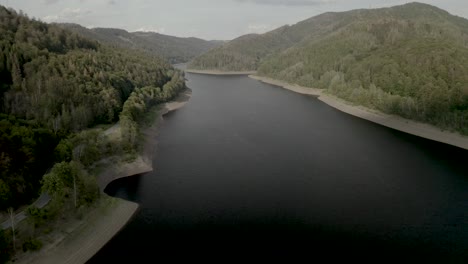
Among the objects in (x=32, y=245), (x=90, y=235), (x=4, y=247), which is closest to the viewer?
(x=4, y=247)

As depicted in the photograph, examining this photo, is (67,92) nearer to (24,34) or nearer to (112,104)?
(112,104)

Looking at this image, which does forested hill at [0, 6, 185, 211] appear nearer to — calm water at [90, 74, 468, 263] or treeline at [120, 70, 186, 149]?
treeline at [120, 70, 186, 149]

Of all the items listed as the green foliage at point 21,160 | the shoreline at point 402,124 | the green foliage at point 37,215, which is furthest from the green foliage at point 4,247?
the shoreline at point 402,124

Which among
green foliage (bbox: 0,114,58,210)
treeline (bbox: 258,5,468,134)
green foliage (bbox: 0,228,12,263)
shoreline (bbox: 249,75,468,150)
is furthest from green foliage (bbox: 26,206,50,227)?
treeline (bbox: 258,5,468,134)

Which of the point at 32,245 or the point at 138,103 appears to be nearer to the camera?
the point at 32,245

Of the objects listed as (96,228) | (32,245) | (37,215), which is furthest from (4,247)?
(96,228)

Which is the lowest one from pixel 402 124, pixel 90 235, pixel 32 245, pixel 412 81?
pixel 90 235

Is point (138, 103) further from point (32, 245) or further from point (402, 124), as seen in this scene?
point (402, 124)

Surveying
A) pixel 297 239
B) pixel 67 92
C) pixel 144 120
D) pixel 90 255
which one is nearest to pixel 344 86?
pixel 144 120
